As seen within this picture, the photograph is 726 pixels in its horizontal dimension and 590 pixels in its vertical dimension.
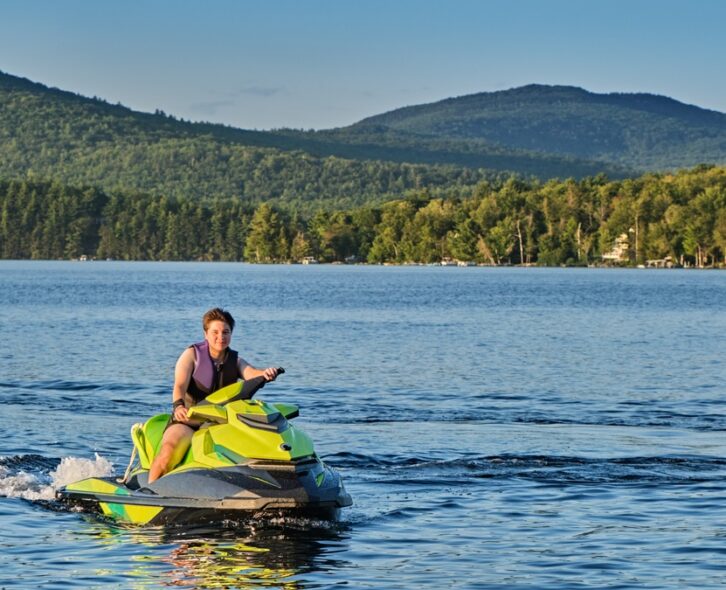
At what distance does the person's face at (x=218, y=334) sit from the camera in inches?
562

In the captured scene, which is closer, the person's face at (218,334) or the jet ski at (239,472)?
the jet ski at (239,472)

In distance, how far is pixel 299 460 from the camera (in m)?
14.0

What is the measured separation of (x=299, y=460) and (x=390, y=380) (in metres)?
19.9

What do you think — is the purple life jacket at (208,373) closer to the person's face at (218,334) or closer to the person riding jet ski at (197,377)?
the person riding jet ski at (197,377)

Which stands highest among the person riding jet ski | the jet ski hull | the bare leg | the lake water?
the person riding jet ski

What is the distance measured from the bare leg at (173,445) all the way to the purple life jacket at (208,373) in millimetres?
363

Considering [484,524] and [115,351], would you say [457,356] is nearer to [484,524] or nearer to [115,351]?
[115,351]

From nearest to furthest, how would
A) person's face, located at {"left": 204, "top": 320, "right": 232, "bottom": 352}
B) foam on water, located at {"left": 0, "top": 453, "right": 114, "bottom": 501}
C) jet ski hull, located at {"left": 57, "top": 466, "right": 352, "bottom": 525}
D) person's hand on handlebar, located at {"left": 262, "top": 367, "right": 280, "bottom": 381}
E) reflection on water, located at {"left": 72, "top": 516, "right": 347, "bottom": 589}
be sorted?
reflection on water, located at {"left": 72, "top": 516, "right": 347, "bottom": 589}, jet ski hull, located at {"left": 57, "top": 466, "right": 352, "bottom": 525}, person's hand on handlebar, located at {"left": 262, "top": 367, "right": 280, "bottom": 381}, person's face, located at {"left": 204, "top": 320, "right": 232, "bottom": 352}, foam on water, located at {"left": 0, "top": 453, "right": 114, "bottom": 501}

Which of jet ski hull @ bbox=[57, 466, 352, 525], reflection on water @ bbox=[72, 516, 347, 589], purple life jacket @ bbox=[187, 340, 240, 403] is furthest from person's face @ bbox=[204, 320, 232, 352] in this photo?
reflection on water @ bbox=[72, 516, 347, 589]

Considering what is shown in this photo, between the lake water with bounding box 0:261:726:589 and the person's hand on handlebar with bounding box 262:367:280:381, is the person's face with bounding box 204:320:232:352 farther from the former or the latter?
the lake water with bounding box 0:261:726:589

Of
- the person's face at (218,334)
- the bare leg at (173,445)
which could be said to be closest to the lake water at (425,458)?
the bare leg at (173,445)

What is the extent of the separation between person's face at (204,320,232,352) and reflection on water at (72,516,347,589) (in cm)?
174

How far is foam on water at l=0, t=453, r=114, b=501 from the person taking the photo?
17.0 meters

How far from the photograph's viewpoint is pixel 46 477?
1848 centimetres
